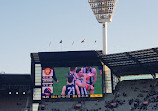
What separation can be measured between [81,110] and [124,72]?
1629cm

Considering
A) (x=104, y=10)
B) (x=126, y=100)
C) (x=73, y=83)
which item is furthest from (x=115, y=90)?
(x=104, y=10)

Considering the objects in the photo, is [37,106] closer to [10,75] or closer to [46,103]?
[46,103]

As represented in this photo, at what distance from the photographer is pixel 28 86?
346 feet

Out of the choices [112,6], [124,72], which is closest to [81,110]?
[124,72]

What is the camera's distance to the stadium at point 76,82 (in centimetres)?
9988

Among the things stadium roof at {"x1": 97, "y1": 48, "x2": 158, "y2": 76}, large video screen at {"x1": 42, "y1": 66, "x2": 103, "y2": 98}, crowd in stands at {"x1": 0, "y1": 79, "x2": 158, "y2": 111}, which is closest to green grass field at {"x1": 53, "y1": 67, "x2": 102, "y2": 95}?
large video screen at {"x1": 42, "y1": 66, "x2": 103, "y2": 98}

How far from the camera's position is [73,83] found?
102375 millimetres

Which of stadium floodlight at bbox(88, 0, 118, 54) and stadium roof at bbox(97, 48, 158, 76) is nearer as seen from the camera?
stadium roof at bbox(97, 48, 158, 76)

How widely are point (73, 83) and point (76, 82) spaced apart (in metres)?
0.81

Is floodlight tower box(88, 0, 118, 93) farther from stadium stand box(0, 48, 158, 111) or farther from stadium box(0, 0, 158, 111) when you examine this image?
stadium stand box(0, 48, 158, 111)

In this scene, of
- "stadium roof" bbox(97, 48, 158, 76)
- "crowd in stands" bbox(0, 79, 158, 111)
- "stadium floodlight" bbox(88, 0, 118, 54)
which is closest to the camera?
"stadium roof" bbox(97, 48, 158, 76)

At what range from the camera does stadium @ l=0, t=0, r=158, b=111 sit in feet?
328

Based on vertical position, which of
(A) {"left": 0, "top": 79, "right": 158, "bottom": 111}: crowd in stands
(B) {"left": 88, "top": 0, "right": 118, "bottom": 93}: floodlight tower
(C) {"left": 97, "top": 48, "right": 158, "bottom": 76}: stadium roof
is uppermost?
(B) {"left": 88, "top": 0, "right": 118, "bottom": 93}: floodlight tower

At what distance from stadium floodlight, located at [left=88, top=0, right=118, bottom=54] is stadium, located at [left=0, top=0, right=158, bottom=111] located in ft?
45.1
